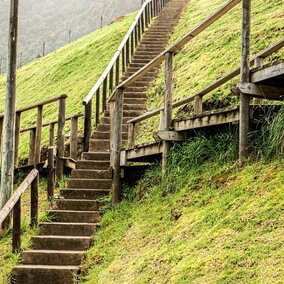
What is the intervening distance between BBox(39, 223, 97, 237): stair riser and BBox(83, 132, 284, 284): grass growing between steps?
0.24 meters

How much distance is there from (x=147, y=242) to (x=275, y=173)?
1700 mm

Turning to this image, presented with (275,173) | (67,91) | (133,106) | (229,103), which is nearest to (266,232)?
(275,173)

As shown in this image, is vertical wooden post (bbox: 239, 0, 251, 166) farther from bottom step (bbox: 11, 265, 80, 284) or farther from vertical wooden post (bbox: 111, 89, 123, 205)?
vertical wooden post (bbox: 111, 89, 123, 205)

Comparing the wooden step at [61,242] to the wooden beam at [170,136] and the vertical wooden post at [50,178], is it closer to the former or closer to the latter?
the vertical wooden post at [50,178]

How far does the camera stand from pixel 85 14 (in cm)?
12206

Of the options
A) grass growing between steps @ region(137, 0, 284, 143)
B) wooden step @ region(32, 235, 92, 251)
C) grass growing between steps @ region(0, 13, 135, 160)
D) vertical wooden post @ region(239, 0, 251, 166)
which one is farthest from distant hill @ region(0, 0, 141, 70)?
vertical wooden post @ region(239, 0, 251, 166)

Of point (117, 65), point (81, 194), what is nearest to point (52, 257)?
point (81, 194)

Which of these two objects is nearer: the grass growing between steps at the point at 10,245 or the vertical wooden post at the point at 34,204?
the grass growing between steps at the point at 10,245

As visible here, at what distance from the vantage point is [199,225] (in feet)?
19.6

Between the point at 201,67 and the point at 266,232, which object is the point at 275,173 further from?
the point at 201,67

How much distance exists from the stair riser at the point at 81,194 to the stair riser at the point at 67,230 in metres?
0.93

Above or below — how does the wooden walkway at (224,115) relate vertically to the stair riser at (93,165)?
above

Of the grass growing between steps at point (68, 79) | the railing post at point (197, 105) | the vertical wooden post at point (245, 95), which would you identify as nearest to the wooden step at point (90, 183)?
the railing post at point (197, 105)

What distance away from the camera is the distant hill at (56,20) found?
107750mm
